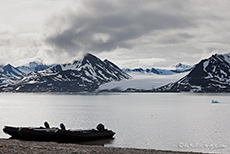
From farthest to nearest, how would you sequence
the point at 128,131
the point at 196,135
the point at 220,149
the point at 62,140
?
the point at 128,131
the point at 196,135
the point at 62,140
the point at 220,149

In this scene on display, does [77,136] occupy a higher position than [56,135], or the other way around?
[56,135]

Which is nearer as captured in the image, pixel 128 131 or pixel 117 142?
pixel 117 142

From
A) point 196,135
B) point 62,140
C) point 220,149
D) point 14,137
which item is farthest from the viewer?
point 196,135

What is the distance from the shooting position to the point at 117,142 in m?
58.7

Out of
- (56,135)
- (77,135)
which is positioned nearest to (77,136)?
(77,135)

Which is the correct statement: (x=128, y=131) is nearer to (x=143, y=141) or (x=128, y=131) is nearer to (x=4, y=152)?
(x=143, y=141)

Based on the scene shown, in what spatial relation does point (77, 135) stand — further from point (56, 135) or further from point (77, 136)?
point (56, 135)

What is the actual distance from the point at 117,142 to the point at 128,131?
1475cm

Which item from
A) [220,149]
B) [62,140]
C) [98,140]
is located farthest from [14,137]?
[220,149]

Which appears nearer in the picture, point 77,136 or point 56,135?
point 77,136

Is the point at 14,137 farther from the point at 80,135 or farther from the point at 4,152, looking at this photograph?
the point at 4,152

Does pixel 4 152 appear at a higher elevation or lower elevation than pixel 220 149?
higher

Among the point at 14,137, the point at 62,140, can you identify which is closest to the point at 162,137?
the point at 62,140

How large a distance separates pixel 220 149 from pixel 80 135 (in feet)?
85.7
